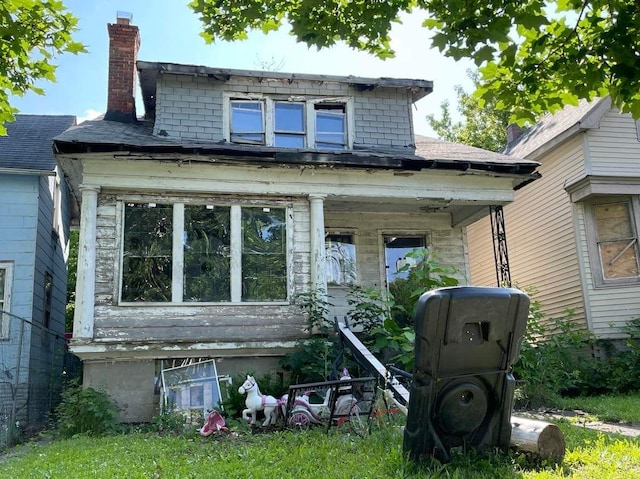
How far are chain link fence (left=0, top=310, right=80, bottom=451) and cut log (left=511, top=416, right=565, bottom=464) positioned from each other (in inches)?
296

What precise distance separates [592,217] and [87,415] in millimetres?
11328

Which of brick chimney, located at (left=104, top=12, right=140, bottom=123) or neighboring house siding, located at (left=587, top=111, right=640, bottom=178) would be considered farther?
neighboring house siding, located at (left=587, top=111, right=640, bottom=178)

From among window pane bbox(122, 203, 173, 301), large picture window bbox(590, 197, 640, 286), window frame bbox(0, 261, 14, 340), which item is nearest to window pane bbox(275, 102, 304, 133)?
window pane bbox(122, 203, 173, 301)

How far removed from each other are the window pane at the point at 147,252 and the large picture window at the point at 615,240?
9.40m

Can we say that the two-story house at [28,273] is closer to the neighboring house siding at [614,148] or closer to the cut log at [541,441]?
the cut log at [541,441]

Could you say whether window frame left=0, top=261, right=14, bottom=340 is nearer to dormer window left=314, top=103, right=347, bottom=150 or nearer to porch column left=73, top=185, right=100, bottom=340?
porch column left=73, top=185, right=100, bottom=340

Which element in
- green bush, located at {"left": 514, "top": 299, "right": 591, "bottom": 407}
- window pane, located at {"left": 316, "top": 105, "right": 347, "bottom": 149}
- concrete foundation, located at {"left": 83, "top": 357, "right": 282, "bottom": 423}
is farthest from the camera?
window pane, located at {"left": 316, "top": 105, "right": 347, "bottom": 149}

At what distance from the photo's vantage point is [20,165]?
39.9 ft

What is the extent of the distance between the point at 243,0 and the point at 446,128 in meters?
27.9

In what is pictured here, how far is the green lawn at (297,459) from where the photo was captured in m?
4.33

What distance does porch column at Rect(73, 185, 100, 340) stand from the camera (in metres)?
9.05

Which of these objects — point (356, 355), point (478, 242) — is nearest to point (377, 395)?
point (356, 355)

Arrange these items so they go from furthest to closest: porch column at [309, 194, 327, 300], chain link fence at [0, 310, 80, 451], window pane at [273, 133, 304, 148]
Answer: window pane at [273, 133, 304, 148]
porch column at [309, 194, 327, 300]
chain link fence at [0, 310, 80, 451]

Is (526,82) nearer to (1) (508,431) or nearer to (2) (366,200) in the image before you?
(1) (508,431)
